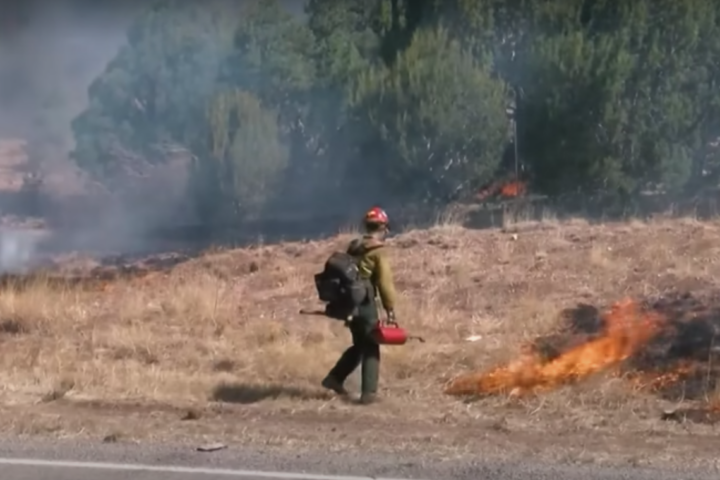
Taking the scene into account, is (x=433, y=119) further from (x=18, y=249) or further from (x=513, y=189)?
(x=18, y=249)

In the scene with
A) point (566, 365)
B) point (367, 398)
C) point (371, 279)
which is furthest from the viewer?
point (566, 365)

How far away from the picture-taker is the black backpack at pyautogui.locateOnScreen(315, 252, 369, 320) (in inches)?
386

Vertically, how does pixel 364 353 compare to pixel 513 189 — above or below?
above

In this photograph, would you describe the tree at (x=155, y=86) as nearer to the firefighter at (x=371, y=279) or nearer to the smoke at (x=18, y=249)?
the smoke at (x=18, y=249)

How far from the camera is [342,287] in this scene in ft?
32.2

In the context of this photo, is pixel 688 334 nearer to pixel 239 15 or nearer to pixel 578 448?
pixel 578 448

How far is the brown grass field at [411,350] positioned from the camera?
9422 millimetres

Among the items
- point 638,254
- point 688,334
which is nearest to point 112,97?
point 638,254

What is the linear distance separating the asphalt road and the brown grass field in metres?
0.53

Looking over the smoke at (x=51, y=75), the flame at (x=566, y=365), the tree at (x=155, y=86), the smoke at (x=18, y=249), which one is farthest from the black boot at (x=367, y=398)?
the smoke at (x=51, y=75)

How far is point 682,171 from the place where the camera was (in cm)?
2042

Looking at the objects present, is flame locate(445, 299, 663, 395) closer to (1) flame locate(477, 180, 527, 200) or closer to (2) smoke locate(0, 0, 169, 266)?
(1) flame locate(477, 180, 527, 200)

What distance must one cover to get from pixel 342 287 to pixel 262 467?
2284mm

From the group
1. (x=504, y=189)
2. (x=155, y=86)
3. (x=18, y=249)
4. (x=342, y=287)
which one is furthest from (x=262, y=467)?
(x=155, y=86)
